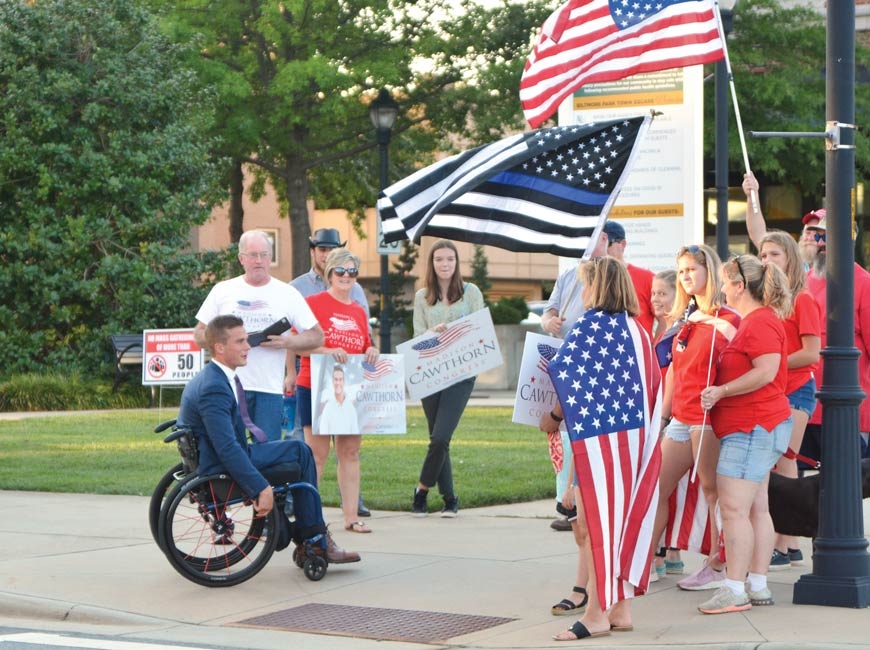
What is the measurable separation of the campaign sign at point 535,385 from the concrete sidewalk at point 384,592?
3.31ft

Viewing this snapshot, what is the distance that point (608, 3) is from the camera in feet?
35.6

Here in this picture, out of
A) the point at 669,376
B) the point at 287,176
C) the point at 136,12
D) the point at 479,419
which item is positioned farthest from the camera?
the point at 287,176

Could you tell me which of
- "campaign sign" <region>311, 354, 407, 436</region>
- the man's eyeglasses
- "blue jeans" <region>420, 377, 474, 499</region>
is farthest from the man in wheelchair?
"blue jeans" <region>420, 377, 474, 499</region>

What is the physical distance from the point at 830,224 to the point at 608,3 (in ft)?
12.5

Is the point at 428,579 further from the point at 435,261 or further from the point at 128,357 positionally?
the point at 128,357

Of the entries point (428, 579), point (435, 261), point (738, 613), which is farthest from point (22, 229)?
point (738, 613)

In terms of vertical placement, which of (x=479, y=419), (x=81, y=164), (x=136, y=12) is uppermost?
(x=136, y=12)

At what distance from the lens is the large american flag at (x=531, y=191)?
882cm

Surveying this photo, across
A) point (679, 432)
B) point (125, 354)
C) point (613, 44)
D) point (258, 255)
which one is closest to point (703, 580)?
point (679, 432)

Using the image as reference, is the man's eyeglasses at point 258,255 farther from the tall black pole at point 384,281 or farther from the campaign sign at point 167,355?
the tall black pole at point 384,281

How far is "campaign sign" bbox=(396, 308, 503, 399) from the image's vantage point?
1075cm

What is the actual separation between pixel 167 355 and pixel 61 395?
208 inches

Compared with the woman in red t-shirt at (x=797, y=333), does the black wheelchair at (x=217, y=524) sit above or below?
below

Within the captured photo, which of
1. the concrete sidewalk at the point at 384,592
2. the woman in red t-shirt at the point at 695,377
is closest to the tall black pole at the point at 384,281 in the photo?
the concrete sidewalk at the point at 384,592
